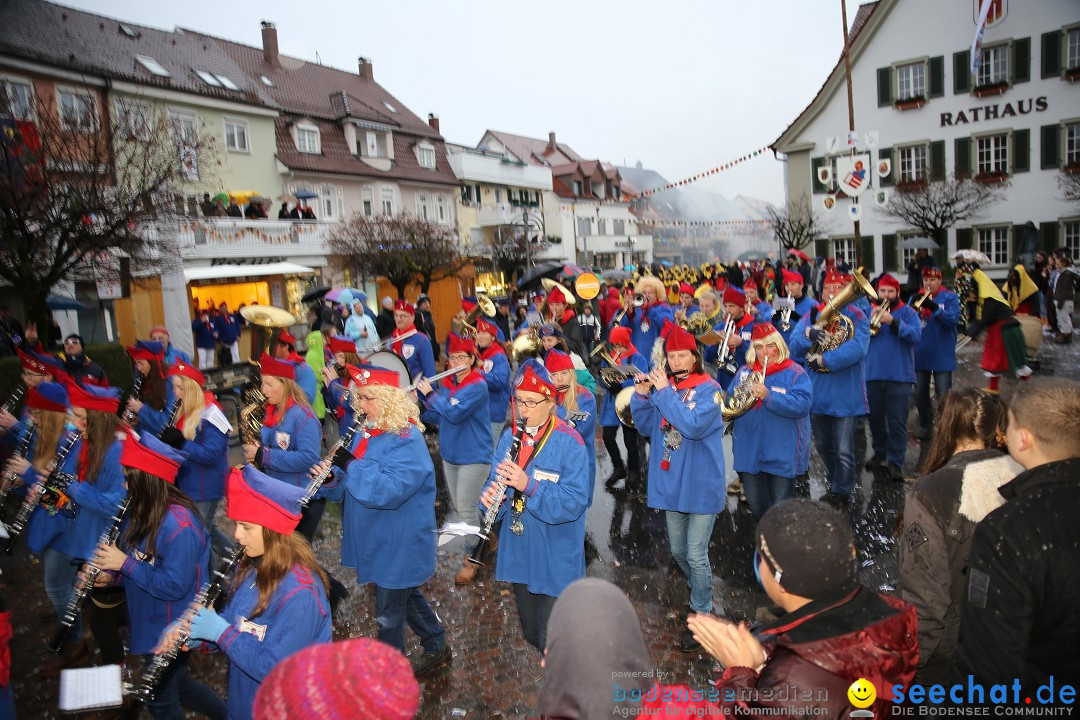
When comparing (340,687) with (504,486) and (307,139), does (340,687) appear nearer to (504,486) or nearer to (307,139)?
(504,486)

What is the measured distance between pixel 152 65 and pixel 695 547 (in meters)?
28.9

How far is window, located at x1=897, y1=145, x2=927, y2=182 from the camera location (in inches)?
1139

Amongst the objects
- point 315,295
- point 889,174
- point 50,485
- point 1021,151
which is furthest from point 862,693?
point 889,174

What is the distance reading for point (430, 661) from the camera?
465 centimetres

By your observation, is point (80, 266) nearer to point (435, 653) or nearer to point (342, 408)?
point (342, 408)

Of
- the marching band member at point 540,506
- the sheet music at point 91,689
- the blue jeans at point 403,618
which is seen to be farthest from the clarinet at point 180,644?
the marching band member at point 540,506

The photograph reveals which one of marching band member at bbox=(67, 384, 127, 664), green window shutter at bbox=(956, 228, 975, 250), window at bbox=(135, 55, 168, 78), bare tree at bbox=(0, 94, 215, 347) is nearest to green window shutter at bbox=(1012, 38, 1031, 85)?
green window shutter at bbox=(956, 228, 975, 250)

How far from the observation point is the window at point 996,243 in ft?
91.6

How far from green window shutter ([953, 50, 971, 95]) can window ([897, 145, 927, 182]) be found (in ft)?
8.26

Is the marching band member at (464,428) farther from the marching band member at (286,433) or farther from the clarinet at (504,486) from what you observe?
the clarinet at (504,486)

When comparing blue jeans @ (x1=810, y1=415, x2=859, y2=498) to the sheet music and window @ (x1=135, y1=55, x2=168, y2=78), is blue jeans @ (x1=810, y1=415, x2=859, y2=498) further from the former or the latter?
window @ (x1=135, y1=55, x2=168, y2=78)

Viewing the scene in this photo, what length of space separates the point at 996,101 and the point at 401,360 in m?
29.8

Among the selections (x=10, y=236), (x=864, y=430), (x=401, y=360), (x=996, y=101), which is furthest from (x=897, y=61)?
(x=10, y=236)

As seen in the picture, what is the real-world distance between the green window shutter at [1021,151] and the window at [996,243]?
2409mm
